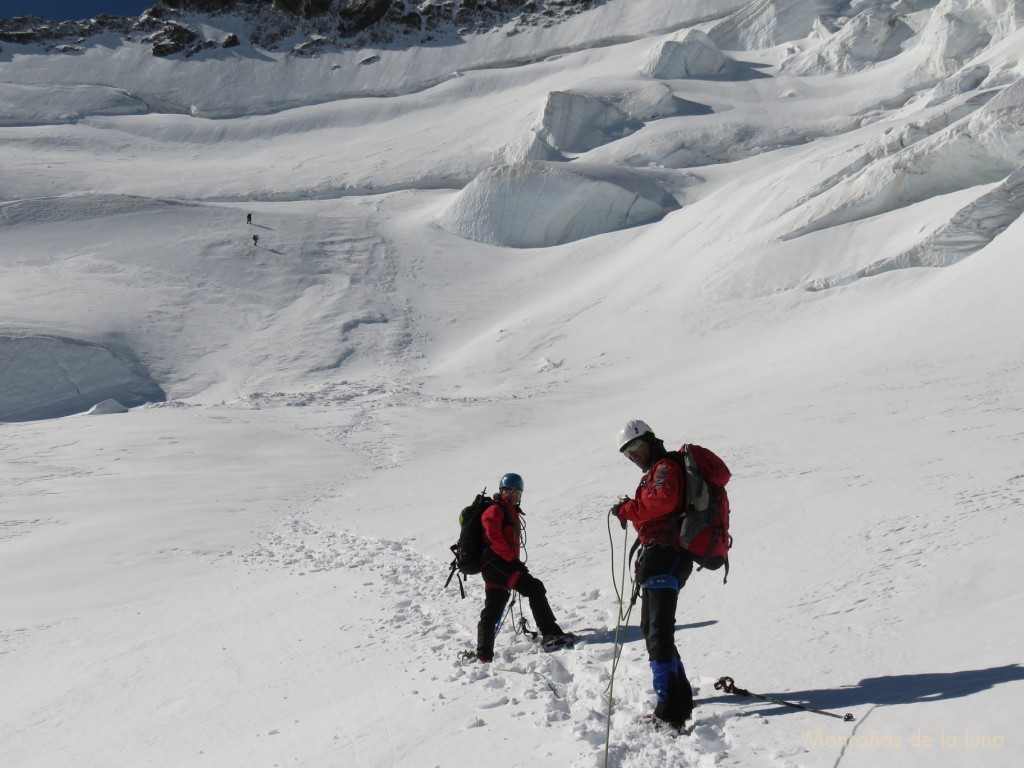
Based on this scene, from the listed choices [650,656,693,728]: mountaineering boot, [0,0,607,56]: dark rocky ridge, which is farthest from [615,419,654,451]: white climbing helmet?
[0,0,607,56]: dark rocky ridge

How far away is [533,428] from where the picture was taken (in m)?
17.1

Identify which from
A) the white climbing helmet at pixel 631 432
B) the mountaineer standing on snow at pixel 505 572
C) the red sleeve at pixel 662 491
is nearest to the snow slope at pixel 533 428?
the mountaineer standing on snow at pixel 505 572

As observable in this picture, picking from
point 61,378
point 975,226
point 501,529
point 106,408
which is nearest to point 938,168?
point 975,226

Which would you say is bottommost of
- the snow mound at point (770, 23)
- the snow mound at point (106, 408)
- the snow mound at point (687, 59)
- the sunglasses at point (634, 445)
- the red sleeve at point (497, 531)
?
the snow mound at point (106, 408)

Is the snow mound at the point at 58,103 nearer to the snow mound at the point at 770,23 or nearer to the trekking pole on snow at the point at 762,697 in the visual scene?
the snow mound at the point at 770,23

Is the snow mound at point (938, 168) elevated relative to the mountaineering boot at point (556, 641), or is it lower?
elevated

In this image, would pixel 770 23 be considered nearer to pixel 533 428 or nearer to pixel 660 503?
pixel 533 428

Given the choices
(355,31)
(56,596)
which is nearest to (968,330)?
(56,596)

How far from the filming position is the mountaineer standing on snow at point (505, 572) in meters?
5.36

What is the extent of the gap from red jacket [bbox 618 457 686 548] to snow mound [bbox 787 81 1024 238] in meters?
22.8

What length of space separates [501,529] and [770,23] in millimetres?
80257

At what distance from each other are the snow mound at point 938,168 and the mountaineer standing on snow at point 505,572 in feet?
72.1

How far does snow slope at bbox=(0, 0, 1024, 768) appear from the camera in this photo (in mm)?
4379

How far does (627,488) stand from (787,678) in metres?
6.24
